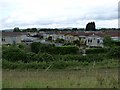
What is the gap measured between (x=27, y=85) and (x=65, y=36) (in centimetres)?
8308

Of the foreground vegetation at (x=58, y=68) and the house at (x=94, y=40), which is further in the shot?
the house at (x=94, y=40)

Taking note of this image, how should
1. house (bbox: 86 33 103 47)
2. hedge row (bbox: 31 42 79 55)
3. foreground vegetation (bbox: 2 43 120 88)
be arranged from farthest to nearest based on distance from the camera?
house (bbox: 86 33 103 47), hedge row (bbox: 31 42 79 55), foreground vegetation (bbox: 2 43 120 88)

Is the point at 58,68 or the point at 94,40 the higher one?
the point at 94,40

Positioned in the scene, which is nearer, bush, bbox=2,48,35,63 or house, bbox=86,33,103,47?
bush, bbox=2,48,35,63

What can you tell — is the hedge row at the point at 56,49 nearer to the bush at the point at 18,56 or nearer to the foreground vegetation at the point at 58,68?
the foreground vegetation at the point at 58,68

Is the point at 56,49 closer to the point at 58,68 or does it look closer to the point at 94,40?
the point at 58,68

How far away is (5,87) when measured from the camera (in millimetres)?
7297

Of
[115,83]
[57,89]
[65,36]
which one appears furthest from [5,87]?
[65,36]

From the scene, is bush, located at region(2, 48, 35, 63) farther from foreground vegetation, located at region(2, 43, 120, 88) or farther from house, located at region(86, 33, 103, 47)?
house, located at region(86, 33, 103, 47)

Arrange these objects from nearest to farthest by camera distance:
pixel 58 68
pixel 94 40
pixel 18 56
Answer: pixel 58 68
pixel 18 56
pixel 94 40

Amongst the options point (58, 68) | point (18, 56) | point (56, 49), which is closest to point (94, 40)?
point (56, 49)

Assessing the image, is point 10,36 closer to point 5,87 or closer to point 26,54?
point 26,54

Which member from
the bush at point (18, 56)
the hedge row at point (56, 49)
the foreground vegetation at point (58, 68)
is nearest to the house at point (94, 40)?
the foreground vegetation at point (58, 68)

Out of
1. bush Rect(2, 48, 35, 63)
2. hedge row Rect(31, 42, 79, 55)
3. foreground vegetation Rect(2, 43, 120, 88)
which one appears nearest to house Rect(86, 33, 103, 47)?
foreground vegetation Rect(2, 43, 120, 88)
